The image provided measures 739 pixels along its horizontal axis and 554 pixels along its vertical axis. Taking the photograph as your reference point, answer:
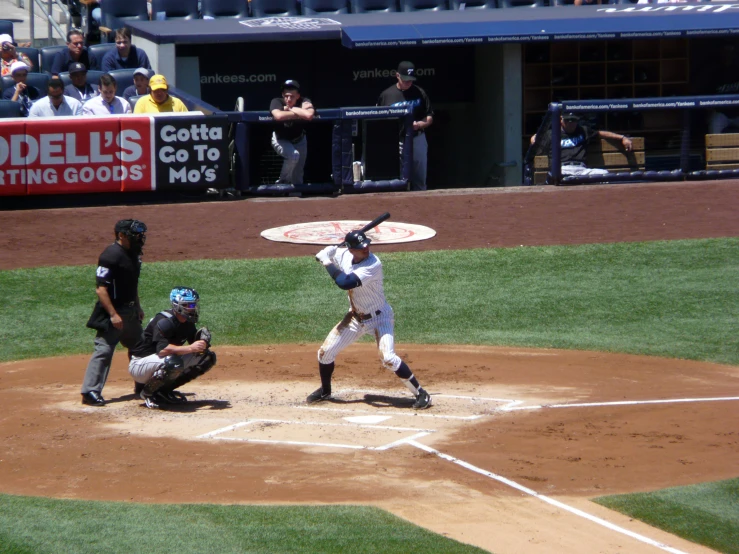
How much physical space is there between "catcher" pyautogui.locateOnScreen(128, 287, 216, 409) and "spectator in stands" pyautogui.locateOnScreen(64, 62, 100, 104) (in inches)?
317

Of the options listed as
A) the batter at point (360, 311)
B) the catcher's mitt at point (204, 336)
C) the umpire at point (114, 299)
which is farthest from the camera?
the umpire at point (114, 299)

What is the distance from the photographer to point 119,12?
20.0 meters

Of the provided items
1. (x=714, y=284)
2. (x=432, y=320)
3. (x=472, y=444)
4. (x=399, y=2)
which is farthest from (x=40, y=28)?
(x=472, y=444)

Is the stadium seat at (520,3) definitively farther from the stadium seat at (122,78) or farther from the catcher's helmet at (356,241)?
the catcher's helmet at (356,241)

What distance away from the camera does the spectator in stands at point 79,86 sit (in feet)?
51.9

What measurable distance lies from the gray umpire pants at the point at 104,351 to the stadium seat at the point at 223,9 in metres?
12.7

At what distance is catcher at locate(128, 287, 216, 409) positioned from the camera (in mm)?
8555

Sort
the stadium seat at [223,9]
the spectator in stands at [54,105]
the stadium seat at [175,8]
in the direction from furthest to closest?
1. the stadium seat at [223,9]
2. the stadium seat at [175,8]
3. the spectator in stands at [54,105]

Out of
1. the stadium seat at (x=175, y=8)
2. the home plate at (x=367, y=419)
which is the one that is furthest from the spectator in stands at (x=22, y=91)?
the home plate at (x=367, y=419)

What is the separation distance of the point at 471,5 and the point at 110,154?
30.6 ft

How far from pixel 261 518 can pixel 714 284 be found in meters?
8.54

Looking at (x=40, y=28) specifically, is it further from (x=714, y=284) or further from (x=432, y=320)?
(x=714, y=284)

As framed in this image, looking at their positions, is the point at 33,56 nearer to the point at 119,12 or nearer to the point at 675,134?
the point at 119,12

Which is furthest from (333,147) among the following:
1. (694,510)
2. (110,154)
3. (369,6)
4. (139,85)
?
(694,510)
